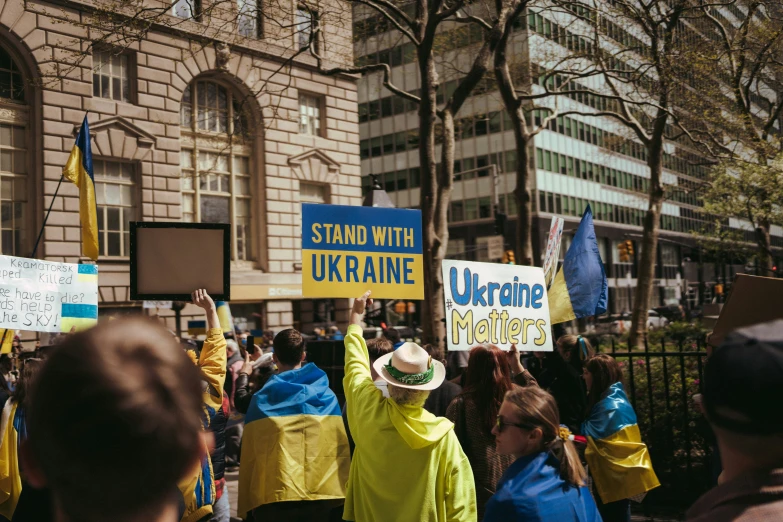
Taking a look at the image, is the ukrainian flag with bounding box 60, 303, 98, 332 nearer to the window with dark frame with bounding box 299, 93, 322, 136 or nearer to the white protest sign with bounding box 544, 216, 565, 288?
the white protest sign with bounding box 544, 216, 565, 288

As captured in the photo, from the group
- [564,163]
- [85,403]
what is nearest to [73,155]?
[85,403]

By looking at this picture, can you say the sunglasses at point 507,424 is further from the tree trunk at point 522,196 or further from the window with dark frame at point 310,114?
the window with dark frame at point 310,114

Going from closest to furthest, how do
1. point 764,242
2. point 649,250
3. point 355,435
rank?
point 355,435 → point 649,250 → point 764,242

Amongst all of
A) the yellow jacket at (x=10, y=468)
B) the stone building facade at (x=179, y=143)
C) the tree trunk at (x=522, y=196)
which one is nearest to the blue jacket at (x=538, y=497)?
the yellow jacket at (x=10, y=468)

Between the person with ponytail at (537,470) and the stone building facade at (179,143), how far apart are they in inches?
626

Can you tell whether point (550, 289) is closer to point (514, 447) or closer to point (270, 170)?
point (514, 447)

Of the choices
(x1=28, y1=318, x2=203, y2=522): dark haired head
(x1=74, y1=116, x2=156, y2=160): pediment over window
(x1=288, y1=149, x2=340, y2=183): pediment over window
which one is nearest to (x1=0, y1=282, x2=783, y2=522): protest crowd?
(x1=28, y1=318, x2=203, y2=522): dark haired head

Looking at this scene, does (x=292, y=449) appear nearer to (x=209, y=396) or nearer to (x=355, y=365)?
(x=209, y=396)

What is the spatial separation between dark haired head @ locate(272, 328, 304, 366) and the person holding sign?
1.14 metres

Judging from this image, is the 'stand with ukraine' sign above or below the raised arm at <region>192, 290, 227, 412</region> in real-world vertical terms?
above

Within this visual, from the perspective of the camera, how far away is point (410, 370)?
399 centimetres

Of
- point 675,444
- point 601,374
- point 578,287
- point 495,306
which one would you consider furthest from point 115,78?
point 601,374

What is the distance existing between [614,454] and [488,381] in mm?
1338

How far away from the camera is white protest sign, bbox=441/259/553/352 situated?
251 inches
